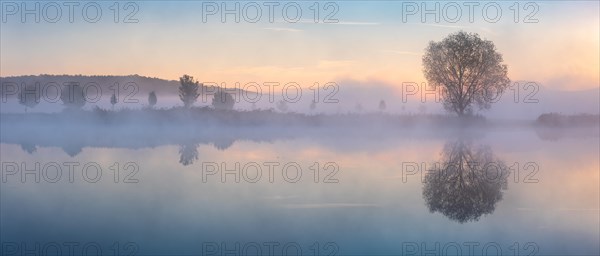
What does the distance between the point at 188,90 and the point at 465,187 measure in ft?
160

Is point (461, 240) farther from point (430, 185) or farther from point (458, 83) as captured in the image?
point (458, 83)

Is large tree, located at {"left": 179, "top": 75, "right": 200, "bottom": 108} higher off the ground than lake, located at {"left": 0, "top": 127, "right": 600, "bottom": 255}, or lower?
higher

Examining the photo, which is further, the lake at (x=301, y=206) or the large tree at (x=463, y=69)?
the large tree at (x=463, y=69)

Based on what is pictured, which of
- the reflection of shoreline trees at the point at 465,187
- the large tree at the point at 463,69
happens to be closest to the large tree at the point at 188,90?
the large tree at the point at 463,69

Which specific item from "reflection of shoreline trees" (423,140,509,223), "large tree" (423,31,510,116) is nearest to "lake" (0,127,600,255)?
"reflection of shoreline trees" (423,140,509,223)

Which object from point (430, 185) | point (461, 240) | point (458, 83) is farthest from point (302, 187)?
point (458, 83)

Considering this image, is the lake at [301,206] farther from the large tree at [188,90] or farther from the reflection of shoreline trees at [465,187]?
the large tree at [188,90]

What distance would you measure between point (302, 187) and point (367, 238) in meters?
5.64

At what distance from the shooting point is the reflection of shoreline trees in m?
12.6

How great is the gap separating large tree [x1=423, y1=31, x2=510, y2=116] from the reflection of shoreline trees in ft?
94.3

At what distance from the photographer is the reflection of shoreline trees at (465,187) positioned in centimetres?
1265

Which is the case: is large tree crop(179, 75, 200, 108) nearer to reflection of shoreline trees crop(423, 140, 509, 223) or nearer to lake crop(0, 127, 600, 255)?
lake crop(0, 127, 600, 255)

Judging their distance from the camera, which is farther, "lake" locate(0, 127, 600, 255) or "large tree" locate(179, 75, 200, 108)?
"large tree" locate(179, 75, 200, 108)

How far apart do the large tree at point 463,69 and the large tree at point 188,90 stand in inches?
963
